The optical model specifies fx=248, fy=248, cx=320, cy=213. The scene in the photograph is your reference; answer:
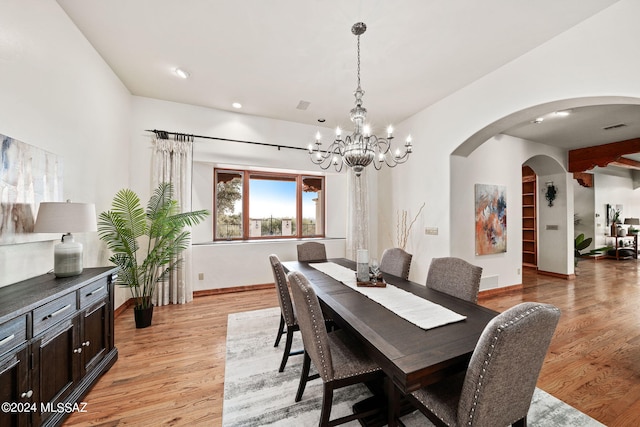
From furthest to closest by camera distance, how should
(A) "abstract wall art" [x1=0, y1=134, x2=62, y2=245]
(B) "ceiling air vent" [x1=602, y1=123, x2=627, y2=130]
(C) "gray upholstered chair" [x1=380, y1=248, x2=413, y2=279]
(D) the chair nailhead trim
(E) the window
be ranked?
(E) the window
(B) "ceiling air vent" [x1=602, y1=123, x2=627, y2=130]
(C) "gray upholstered chair" [x1=380, y1=248, x2=413, y2=279]
(A) "abstract wall art" [x1=0, y1=134, x2=62, y2=245]
(D) the chair nailhead trim

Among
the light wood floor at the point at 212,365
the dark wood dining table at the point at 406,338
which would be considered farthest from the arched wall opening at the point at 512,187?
the dark wood dining table at the point at 406,338

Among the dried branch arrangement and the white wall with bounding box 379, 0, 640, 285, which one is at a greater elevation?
the white wall with bounding box 379, 0, 640, 285

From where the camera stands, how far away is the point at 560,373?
212 centimetres

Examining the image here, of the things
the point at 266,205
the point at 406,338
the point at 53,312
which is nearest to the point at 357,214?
the point at 266,205

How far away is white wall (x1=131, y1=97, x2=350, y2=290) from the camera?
149 inches

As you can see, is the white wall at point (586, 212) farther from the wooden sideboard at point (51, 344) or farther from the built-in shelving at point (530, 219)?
the wooden sideboard at point (51, 344)

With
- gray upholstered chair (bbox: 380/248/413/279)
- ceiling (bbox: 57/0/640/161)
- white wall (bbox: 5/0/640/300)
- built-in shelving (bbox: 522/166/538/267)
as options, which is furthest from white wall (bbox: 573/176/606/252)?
gray upholstered chair (bbox: 380/248/413/279)

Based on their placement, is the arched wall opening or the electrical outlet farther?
the electrical outlet

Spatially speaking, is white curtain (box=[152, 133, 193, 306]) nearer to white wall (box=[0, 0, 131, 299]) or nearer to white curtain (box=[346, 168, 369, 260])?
white wall (box=[0, 0, 131, 299])

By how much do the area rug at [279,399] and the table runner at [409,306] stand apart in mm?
728

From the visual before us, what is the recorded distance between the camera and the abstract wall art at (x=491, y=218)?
4047 millimetres

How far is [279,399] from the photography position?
1800 mm

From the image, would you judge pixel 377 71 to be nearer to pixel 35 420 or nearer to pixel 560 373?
pixel 560 373

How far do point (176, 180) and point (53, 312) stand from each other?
2614 mm
